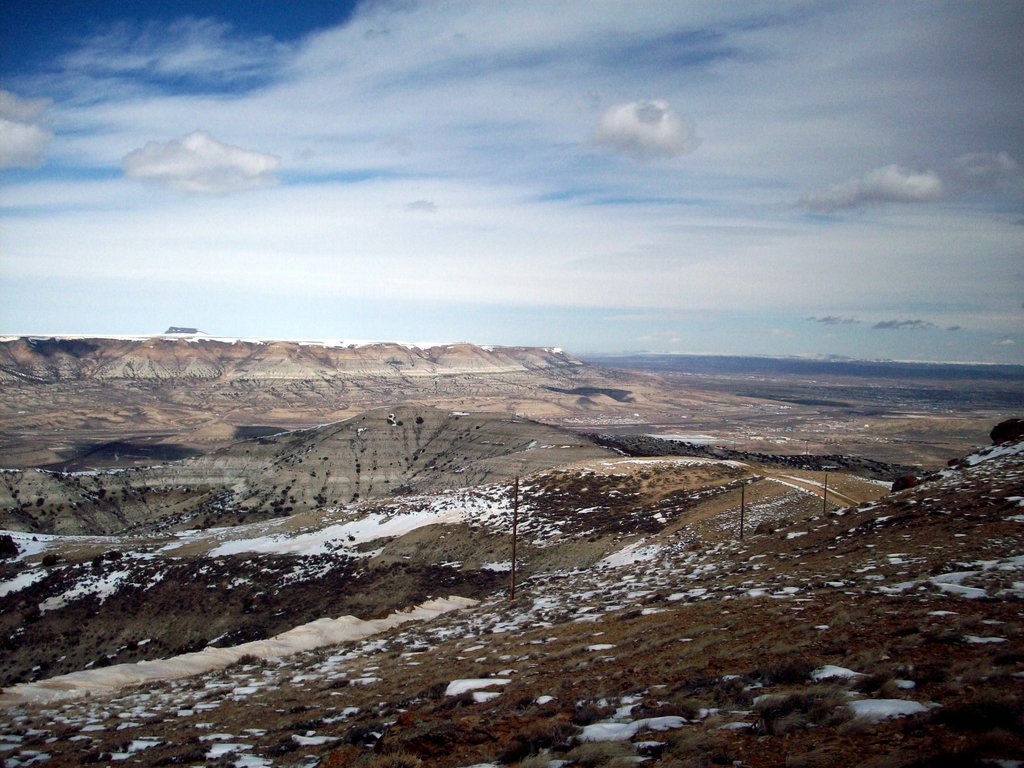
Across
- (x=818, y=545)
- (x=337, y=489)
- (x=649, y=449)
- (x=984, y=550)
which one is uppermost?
(x=984, y=550)

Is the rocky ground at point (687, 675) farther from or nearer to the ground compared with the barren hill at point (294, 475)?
farther from the ground

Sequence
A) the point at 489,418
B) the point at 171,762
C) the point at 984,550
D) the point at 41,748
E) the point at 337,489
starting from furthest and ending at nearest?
the point at 489,418 < the point at 337,489 < the point at 984,550 < the point at 41,748 < the point at 171,762

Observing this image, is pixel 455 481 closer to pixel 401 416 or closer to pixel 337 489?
pixel 337 489

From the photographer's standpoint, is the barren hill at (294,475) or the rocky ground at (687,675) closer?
the rocky ground at (687,675)

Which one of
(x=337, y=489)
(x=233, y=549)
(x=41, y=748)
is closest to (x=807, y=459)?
(x=337, y=489)

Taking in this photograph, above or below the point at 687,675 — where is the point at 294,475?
below

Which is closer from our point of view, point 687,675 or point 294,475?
point 687,675

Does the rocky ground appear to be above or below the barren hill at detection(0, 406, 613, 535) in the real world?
above

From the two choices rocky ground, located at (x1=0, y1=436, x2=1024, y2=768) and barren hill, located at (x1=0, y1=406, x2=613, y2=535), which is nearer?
rocky ground, located at (x1=0, y1=436, x2=1024, y2=768)
